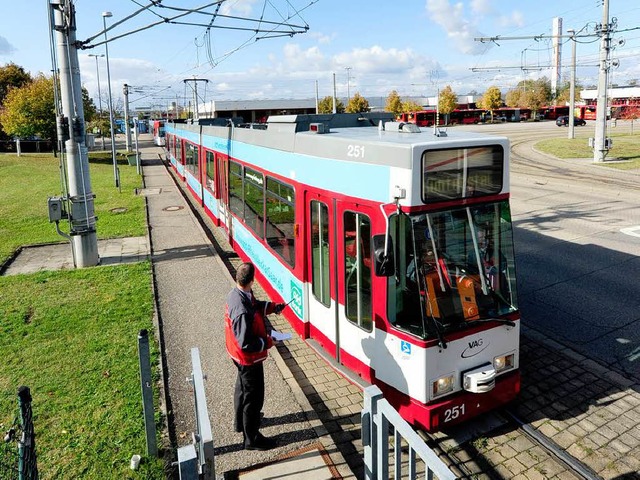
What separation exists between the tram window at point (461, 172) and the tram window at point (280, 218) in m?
2.83

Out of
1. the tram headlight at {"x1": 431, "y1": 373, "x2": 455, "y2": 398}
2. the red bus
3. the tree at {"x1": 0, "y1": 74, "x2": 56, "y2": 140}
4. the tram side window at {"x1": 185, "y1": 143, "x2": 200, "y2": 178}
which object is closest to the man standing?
the tram headlight at {"x1": 431, "y1": 373, "x2": 455, "y2": 398}

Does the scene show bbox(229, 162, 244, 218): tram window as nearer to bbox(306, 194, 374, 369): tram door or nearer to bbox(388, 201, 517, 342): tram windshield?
bbox(306, 194, 374, 369): tram door

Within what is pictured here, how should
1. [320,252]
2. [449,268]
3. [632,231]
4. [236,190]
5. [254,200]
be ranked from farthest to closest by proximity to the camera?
[632,231] → [236,190] → [254,200] → [320,252] → [449,268]

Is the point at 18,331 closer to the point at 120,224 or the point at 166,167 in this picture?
the point at 120,224

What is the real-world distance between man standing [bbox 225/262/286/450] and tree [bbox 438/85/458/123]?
72.2m

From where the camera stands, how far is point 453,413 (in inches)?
217

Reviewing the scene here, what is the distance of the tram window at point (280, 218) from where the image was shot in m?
7.93

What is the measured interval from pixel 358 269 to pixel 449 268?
3.61 feet

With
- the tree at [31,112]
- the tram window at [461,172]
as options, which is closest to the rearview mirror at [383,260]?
the tram window at [461,172]

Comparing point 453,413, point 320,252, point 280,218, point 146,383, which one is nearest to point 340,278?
point 320,252

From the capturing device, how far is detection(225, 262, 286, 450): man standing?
5.28 metres

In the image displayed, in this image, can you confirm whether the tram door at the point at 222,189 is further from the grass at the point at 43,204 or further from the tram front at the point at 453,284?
the tram front at the point at 453,284

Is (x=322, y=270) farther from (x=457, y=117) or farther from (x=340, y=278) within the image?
(x=457, y=117)

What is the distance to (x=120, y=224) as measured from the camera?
1756 centimetres
